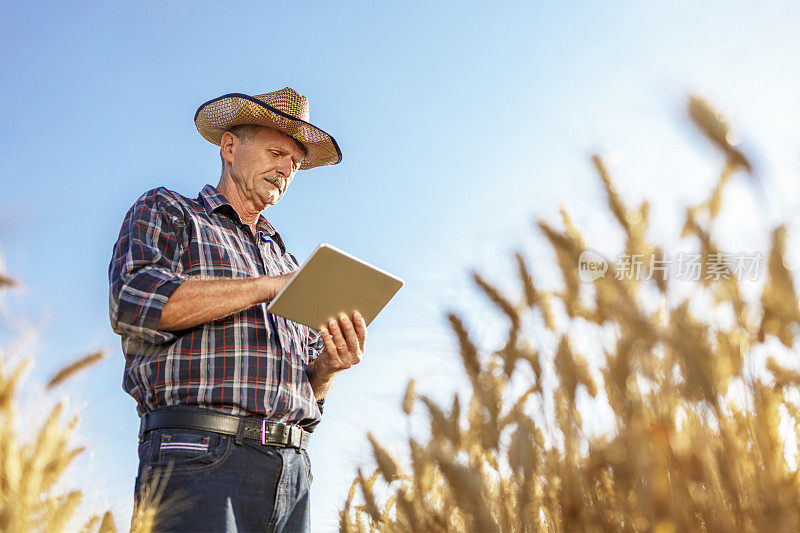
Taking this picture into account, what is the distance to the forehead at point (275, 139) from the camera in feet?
7.22

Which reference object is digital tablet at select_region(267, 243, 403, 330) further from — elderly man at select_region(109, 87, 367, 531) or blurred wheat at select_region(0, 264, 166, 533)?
blurred wheat at select_region(0, 264, 166, 533)

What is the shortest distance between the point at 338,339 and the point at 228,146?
854 millimetres

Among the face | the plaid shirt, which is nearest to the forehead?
the face

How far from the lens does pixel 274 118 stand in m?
2.27

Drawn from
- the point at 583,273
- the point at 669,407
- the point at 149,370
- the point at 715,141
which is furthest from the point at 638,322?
the point at 149,370

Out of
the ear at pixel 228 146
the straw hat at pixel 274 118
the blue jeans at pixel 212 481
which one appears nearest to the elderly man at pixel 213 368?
the blue jeans at pixel 212 481

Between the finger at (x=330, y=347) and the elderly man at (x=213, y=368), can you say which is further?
the finger at (x=330, y=347)

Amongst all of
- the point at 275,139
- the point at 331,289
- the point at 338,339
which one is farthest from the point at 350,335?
the point at 275,139

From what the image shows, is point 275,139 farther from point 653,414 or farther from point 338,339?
point 653,414

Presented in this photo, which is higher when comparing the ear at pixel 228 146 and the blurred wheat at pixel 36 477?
the ear at pixel 228 146

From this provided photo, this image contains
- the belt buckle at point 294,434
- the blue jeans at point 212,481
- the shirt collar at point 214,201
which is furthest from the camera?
the shirt collar at point 214,201

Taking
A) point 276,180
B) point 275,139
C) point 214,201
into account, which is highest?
point 275,139

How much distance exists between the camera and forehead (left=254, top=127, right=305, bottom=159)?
2201mm

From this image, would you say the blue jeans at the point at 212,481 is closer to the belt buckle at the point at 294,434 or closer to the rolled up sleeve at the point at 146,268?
the belt buckle at the point at 294,434
